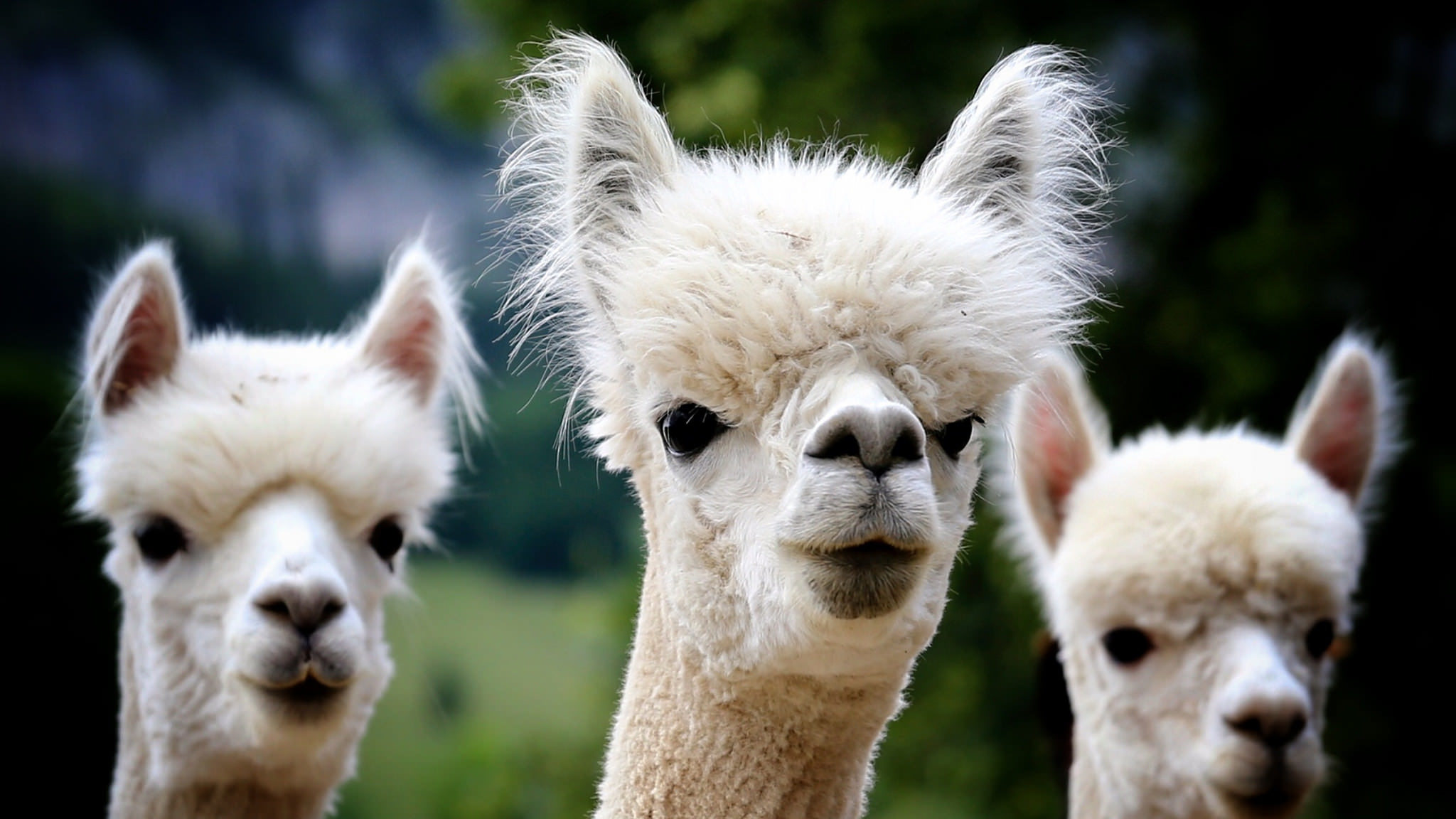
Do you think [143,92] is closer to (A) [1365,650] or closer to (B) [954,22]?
(B) [954,22]

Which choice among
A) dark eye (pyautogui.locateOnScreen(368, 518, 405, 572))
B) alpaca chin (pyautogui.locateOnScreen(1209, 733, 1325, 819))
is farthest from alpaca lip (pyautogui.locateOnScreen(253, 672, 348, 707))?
alpaca chin (pyautogui.locateOnScreen(1209, 733, 1325, 819))

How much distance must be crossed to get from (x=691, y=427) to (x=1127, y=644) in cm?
147

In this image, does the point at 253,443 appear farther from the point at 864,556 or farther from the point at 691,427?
the point at 864,556

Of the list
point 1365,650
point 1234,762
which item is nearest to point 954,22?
point 1365,650

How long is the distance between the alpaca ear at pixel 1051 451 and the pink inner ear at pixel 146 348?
82.4 inches

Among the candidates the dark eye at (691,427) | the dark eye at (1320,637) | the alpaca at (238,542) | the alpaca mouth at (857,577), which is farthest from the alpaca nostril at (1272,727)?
the alpaca at (238,542)

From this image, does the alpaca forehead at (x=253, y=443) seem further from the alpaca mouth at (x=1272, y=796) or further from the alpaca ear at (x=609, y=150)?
the alpaca mouth at (x=1272, y=796)

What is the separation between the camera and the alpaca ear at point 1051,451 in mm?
3232

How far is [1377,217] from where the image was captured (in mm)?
6457

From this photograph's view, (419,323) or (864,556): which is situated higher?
(419,323)

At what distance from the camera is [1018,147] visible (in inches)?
93.7

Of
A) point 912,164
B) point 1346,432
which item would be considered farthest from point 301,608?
point 912,164

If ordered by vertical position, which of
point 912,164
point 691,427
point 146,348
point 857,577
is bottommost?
point 857,577

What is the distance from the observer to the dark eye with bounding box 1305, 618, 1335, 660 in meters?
2.89
